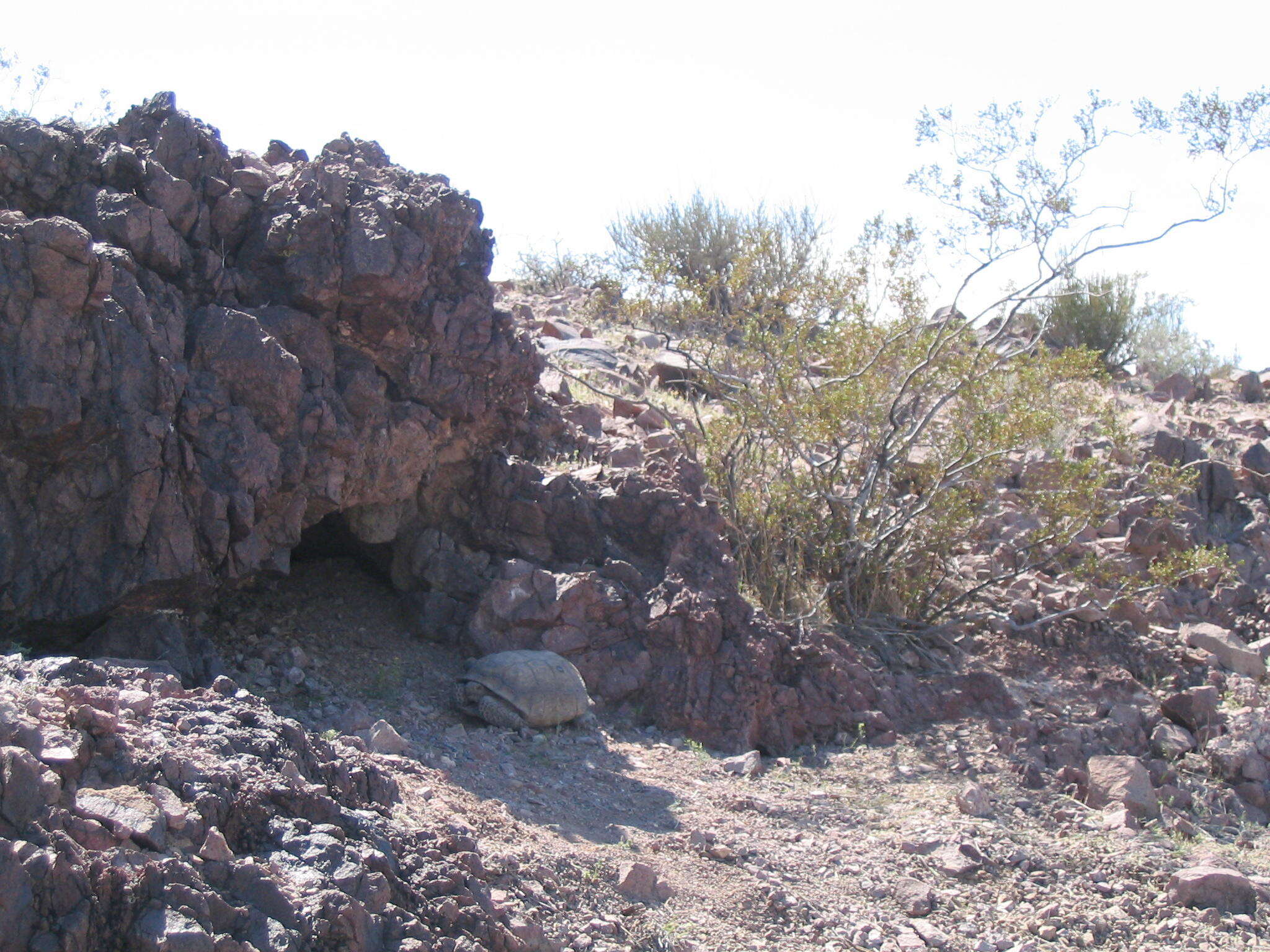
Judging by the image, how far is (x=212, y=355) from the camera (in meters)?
4.95

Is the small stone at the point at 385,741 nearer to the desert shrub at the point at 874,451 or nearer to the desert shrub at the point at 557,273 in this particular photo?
the desert shrub at the point at 874,451

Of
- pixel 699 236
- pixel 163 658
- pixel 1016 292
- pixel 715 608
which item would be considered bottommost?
pixel 163 658

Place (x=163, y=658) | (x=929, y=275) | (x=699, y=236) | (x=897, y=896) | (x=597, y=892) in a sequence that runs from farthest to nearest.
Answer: (x=699, y=236), (x=929, y=275), (x=163, y=658), (x=897, y=896), (x=597, y=892)

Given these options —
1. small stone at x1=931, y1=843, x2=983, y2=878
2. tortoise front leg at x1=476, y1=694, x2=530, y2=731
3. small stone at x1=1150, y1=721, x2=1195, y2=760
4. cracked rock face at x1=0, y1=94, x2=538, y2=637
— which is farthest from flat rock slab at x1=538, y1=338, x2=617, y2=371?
small stone at x1=931, y1=843, x2=983, y2=878

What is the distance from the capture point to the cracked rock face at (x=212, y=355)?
439cm

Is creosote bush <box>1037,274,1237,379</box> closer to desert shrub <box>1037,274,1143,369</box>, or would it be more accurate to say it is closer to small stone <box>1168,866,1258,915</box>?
desert shrub <box>1037,274,1143,369</box>

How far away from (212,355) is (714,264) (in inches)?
431

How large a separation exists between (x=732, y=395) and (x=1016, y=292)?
2.09m

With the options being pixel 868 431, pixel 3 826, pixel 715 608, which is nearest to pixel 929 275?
pixel 868 431

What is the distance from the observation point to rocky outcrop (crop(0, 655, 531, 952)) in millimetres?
2240

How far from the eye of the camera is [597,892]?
359 cm

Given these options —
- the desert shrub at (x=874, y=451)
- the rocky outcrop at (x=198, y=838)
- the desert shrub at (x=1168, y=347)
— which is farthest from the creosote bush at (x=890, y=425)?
the desert shrub at (x=1168, y=347)

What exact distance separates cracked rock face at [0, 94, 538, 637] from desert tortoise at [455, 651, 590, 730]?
1.08m

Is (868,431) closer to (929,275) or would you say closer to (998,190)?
(929,275)
